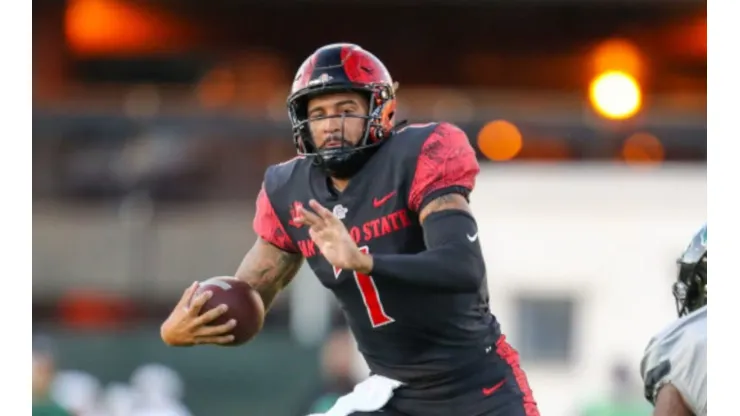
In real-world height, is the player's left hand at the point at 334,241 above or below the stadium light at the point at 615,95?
below

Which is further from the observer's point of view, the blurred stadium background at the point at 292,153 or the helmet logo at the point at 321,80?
the blurred stadium background at the point at 292,153

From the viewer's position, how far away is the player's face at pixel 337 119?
15.1 ft

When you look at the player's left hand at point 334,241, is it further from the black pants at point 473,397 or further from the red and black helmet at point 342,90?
the black pants at point 473,397

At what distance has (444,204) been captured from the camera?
4418 mm

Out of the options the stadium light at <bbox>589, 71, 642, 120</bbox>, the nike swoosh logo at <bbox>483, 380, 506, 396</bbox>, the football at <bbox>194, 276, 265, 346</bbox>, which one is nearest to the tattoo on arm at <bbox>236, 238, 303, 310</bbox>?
the football at <bbox>194, 276, 265, 346</bbox>

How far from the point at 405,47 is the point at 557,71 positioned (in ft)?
6.08

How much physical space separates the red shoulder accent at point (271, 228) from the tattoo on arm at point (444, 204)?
61cm

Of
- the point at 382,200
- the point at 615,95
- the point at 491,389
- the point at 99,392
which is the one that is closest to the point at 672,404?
the point at 491,389

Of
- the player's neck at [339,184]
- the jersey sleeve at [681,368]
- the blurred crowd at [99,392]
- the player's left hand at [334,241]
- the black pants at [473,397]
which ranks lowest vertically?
the blurred crowd at [99,392]

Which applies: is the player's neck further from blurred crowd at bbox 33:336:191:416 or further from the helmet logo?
blurred crowd at bbox 33:336:191:416

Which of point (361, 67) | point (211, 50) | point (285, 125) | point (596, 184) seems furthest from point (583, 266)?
point (361, 67)

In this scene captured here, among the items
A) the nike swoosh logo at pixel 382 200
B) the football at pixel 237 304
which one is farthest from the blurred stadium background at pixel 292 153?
the nike swoosh logo at pixel 382 200

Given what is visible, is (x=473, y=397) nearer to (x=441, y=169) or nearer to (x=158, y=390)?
(x=441, y=169)

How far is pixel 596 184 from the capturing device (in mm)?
13688
